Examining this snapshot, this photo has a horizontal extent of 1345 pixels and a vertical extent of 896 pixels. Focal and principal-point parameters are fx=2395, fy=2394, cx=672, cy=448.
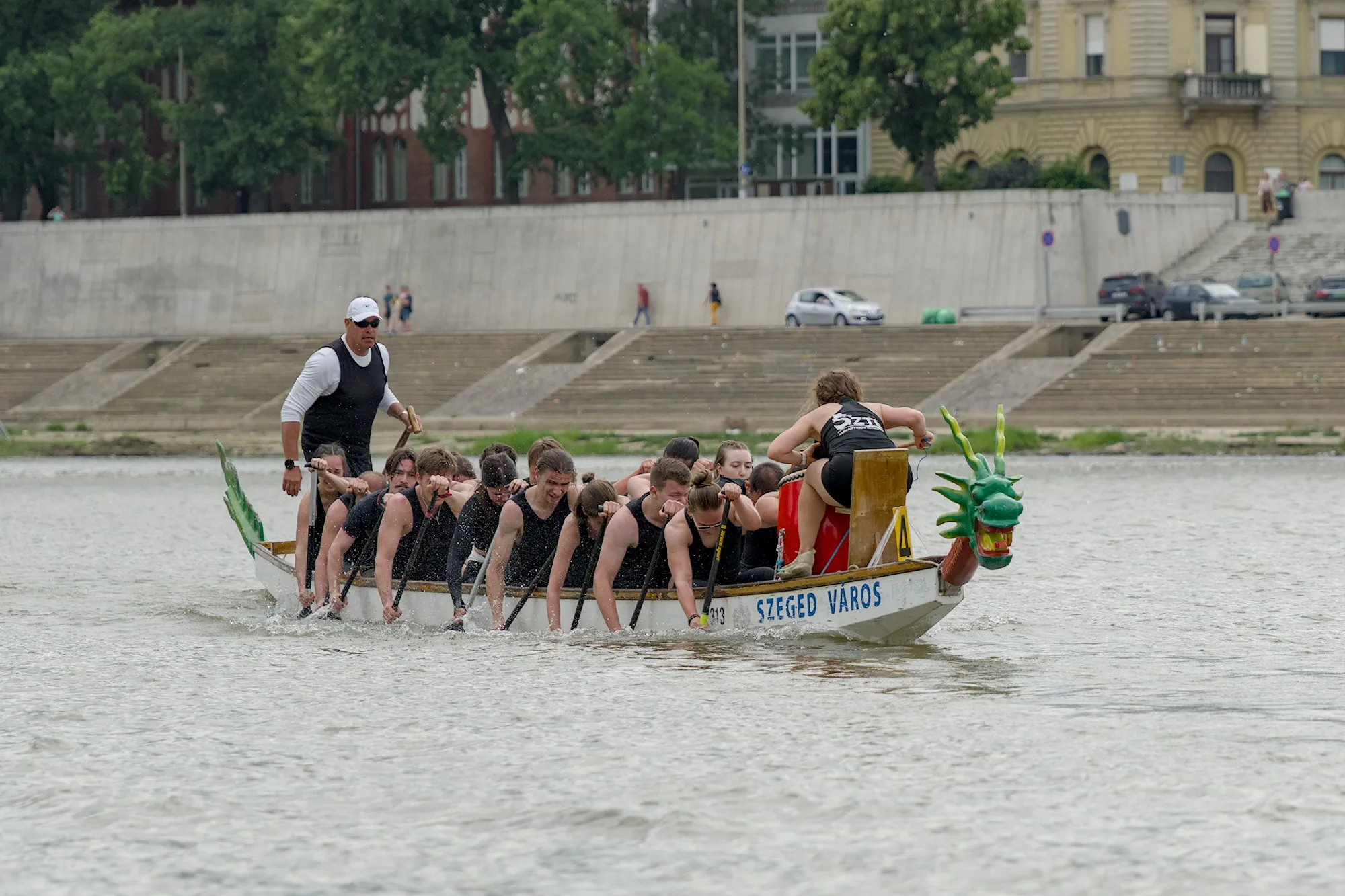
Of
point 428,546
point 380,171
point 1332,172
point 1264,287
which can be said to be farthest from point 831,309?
point 428,546

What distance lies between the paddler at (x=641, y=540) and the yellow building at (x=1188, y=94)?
54.5 metres

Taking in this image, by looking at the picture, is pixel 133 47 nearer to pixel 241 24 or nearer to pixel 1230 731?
pixel 241 24

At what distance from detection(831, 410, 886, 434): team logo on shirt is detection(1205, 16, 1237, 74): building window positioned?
5733 cm

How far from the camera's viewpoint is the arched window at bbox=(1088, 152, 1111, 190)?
6931 centimetres

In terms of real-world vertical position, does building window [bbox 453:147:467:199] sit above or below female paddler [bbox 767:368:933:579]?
above

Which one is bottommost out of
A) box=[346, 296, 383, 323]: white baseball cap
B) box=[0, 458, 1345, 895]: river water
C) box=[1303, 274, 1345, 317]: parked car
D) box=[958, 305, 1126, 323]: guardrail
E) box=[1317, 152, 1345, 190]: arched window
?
box=[0, 458, 1345, 895]: river water

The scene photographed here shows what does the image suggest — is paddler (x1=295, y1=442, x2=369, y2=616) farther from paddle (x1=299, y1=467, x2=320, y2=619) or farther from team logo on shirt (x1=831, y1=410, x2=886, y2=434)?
team logo on shirt (x1=831, y1=410, x2=886, y2=434)

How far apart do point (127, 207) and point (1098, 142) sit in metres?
33.9

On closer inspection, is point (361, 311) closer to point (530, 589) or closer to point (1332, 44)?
point (530, 589)

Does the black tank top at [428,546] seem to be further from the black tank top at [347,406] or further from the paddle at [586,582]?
the paddle at [586,582]

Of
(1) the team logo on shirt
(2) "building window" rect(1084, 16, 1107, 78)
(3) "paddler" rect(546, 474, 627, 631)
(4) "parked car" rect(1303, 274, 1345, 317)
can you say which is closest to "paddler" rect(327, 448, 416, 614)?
(3) "paddler" rect(546, 474, 627, 631)

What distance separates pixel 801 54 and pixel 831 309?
652 inches

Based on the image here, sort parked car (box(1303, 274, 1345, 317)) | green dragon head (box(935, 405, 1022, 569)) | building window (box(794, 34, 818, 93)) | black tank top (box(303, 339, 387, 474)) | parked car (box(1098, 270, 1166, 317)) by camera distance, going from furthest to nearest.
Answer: building window (box(794, 34, 818, 93)), parked car (box(1098, 270, 1166, 317)), parked car (box(1303, 274, 1345, 317)), black tank top (box(303, 339, 387, 474)), green dragon head (box(935, 405, 1022, 569))

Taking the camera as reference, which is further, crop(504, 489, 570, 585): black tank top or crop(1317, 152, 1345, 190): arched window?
crop(1317, 152, 1345, 190): arched window
